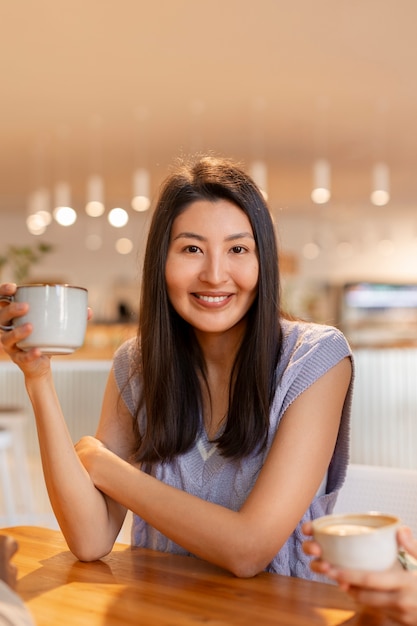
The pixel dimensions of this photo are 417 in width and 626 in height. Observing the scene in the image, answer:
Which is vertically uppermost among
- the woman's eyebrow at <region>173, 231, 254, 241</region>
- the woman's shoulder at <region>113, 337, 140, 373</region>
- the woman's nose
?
the woman's eyebrow at <region>173, 231, 254, 241</region>

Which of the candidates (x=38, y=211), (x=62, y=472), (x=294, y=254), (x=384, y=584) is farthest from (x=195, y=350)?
(x=294, y=254)

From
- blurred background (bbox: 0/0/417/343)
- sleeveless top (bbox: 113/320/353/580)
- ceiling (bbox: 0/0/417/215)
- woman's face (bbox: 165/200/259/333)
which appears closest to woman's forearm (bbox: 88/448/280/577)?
sleeveless top (bbox: 113/320/353/580)

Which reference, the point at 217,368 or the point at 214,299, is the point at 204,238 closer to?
the point at 214,299

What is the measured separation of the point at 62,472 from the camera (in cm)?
118

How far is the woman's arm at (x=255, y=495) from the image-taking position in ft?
3.37

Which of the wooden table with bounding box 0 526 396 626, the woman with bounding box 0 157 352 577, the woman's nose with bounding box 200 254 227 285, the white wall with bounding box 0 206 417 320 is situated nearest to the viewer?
the wooden table with bounding box 0 526 396 626

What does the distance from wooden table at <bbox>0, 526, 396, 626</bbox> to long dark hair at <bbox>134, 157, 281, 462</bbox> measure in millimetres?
255

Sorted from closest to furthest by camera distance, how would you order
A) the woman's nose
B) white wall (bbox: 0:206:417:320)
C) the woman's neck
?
the woman's nose → the woman's neck → white wall (bbox: 0:206:417:320)

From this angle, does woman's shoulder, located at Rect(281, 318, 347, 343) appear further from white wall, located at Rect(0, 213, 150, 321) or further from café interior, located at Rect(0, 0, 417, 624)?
white wall, located at Rect(0, 213, 150, 321)

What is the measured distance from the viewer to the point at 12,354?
1049mm

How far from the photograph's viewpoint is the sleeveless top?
1.24 metres

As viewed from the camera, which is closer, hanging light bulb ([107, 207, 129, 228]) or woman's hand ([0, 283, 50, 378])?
woman's hand ([0, 283, 50, 378])

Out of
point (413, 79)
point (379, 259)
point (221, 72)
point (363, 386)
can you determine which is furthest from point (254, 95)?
point (379, 259)

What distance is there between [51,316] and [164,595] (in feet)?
1.14
